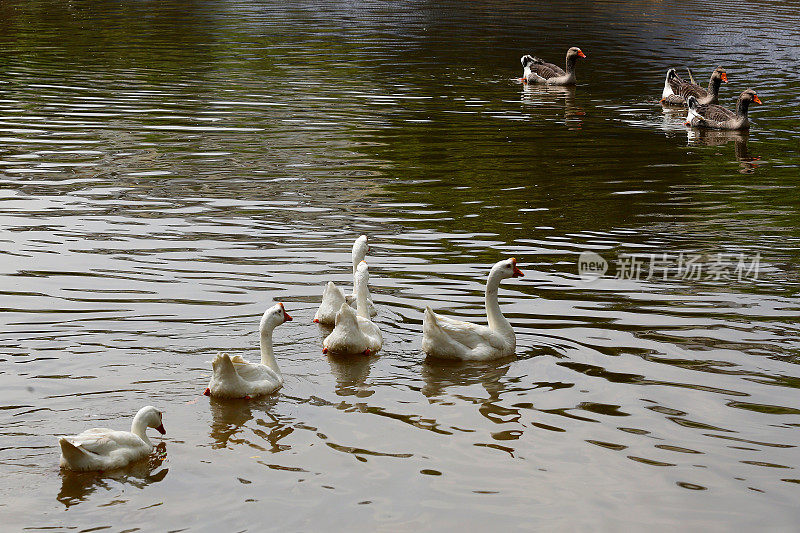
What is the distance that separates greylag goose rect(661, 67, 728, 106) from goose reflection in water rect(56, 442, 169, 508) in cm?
2335

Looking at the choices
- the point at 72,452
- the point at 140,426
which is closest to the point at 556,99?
the point at 140,426

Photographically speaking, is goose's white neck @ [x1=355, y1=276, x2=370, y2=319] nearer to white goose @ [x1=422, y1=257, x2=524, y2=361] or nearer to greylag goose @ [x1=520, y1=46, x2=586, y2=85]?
white goose @ [x1=422, y1=257, x2=524, y2=361]

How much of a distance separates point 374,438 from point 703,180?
13.1 metres

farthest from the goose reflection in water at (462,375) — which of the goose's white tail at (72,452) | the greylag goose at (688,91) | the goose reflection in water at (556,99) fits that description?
the greylag goose at (688,91)

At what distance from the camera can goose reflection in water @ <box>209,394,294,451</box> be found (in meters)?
10.0

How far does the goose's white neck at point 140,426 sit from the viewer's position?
9.53 meters

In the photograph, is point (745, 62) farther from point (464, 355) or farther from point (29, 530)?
point (29, 530)

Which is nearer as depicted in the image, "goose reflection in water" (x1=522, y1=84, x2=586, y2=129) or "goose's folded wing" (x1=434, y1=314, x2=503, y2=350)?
"goose's folded wing" (x1=434, y1=314, x2=503, y2=350)

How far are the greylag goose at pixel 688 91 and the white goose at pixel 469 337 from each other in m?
19.3

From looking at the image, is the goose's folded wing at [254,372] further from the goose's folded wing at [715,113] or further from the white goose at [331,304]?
the goose's folded wing at [715,113]

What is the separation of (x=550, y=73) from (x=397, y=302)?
21.8 meters

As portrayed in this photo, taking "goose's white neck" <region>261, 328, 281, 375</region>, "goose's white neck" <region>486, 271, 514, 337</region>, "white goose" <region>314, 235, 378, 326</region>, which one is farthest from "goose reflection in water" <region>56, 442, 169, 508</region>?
"goose's white neck" <region>486, 271, 514, 337</region>

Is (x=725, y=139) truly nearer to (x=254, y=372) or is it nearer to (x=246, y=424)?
(x=254, y=372)

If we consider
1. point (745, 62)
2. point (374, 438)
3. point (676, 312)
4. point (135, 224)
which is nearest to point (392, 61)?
point (745, 62)
